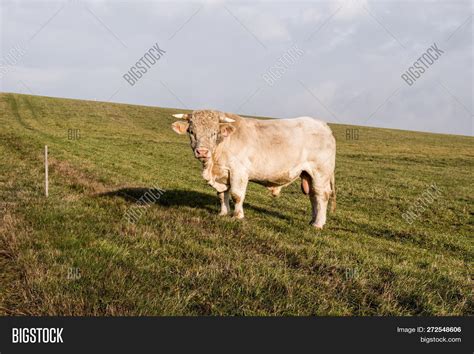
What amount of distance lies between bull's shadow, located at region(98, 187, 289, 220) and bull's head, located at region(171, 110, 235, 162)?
2.10m

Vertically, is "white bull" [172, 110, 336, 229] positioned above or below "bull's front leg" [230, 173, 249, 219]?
above

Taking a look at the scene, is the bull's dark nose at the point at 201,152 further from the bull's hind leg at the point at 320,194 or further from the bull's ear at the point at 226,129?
the bull's hind leg at the point at 320,194

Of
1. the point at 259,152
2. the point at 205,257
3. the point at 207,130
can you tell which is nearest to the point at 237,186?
the point at 259,152

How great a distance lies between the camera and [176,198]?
12.1 meters

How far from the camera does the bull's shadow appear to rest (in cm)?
1099

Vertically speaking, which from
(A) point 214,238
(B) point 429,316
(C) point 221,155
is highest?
(C) point 221,155

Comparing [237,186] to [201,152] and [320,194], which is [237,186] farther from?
[320,194]

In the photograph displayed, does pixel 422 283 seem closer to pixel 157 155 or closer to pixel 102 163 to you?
pixel 102 163

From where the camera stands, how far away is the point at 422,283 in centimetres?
608

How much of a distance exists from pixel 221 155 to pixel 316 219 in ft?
9.89

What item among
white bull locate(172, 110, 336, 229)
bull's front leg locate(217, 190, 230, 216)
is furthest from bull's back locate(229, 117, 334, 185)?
bull's front leg locate(217, 190, 230, 216)

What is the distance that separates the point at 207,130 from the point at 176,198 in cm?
371

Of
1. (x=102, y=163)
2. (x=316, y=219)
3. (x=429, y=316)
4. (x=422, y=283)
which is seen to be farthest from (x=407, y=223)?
(x=102, y=163)

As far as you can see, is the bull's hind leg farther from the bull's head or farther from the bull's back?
the bull's head
